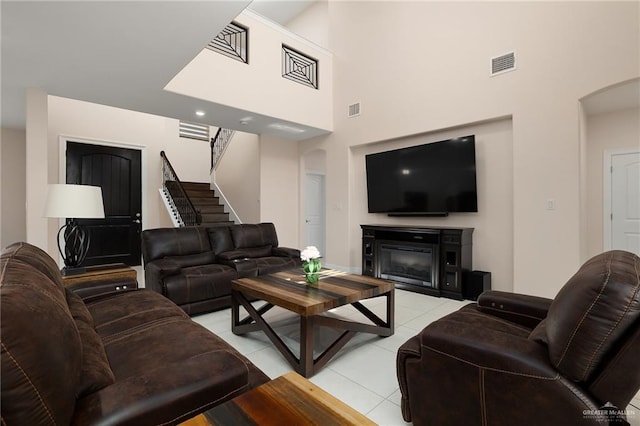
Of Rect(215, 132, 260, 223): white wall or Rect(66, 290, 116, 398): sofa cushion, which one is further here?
Rect(215, 132, 260, 223): white wall

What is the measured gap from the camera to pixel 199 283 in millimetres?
3295

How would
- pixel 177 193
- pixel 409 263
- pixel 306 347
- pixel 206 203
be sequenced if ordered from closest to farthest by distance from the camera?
pixel 306 347 < pixel 409 263 < pixel 177 193 < pixel 206 203

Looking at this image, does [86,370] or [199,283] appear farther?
[199,283]

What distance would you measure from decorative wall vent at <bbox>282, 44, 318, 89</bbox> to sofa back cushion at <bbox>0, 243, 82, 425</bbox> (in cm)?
515

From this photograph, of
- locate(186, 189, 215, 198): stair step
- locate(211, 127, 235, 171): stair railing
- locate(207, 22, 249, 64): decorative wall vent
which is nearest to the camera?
locate(207, 22, 249, 64): decorative wall vent

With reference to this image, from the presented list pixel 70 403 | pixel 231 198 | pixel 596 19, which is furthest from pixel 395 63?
pixel 70 403

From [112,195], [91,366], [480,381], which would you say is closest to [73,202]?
[91,366]

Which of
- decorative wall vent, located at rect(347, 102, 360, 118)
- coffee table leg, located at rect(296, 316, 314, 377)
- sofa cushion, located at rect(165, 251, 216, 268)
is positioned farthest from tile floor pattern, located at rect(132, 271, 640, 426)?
decorative wall vent, located at rect(347, 102, 360, 118)

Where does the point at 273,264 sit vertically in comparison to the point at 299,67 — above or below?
below

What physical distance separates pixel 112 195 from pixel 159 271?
365 centimetres

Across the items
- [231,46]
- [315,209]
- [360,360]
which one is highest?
[231,46]

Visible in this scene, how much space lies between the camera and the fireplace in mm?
4332

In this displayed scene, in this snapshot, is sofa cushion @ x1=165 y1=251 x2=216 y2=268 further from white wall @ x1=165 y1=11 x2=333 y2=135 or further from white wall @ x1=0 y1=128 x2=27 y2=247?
white wall @ x1=0 y1=128 x2=27 y2=247

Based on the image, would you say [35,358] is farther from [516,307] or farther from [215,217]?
[215,217]
